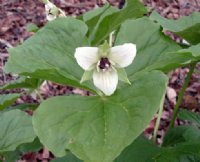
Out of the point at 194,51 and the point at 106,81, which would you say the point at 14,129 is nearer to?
the point at 106,81

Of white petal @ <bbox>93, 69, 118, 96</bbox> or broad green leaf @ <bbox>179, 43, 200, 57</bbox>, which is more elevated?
broad green leaf @ <bbox>179, 43, 200, 57</bbox>

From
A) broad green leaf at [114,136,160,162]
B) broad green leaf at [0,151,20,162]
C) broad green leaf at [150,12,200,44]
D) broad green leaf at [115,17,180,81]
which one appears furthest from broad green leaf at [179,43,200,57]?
broad green leaf at [0,151,20,162]

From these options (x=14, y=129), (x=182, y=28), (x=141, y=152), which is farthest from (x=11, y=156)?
(x=182, y=28)

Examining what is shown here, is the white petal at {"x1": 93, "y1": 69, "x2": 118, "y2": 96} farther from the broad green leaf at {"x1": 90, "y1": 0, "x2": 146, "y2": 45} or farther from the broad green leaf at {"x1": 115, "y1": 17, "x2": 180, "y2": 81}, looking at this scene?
the broad green leaf at {"x1": 90, "y1": 0, "x2": 146, "y2": 45}

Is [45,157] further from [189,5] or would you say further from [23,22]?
[189,5]

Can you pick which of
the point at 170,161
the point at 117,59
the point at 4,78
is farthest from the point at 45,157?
the point at 117,59
